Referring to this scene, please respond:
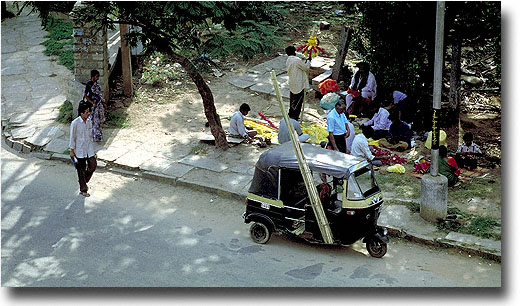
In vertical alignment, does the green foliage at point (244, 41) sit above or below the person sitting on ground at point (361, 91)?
above

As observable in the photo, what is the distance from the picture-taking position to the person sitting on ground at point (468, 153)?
40.4 ft

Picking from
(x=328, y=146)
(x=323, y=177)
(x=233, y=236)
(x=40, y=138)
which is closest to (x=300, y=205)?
(x=323, y=177)

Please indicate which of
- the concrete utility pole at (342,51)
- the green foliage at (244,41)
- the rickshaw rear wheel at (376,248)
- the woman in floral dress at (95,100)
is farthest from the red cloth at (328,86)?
the rickshaw rear wheel at (376,248)

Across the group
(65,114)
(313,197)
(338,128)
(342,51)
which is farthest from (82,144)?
(342,51)

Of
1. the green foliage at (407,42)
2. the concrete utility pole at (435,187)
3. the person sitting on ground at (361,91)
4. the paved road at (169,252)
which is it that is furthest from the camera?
the person sitting on ground at (361,91)

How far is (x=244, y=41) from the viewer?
12.1 meters

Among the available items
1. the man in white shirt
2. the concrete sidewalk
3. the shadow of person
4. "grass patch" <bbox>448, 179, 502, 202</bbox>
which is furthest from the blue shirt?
the shadow of person

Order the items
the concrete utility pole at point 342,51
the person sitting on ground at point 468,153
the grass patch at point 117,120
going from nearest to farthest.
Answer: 1. the person sitting on ground at point 468,153
2. the grass patch at point 117,120
3. the concrete utility pole at point 342,51

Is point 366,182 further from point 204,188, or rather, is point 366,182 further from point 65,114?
point 65,114

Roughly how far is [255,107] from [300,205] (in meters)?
6.18

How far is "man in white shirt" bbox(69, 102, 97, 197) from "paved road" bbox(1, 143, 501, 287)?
0.45 m

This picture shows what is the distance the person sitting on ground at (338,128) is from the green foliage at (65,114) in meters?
5.65

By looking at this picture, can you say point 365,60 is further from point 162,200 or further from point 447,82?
point 162,200

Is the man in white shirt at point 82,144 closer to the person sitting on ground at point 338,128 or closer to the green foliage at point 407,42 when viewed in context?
the person sitting on ground at point 338,128
